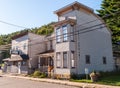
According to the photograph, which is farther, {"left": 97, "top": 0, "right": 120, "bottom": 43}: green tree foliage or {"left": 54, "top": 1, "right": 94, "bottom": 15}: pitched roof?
{"left": 97, "top": 0, "right": 120, "bottom": 43}: green tree foliage

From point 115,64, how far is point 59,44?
12682mm

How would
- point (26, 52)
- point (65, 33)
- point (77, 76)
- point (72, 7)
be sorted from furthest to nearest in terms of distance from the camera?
point (26, 52), point (72, 7), point (65, 33), point (77, 76)

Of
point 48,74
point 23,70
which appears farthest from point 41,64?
point 48,74

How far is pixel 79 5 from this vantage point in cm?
2669

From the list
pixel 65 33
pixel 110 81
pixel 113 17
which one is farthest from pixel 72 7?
pixel 113 17

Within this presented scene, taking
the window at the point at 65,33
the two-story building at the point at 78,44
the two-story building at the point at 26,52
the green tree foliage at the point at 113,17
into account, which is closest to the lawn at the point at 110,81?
the two-story building at the point at 78,44

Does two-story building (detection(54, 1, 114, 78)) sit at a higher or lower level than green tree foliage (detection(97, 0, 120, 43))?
lower

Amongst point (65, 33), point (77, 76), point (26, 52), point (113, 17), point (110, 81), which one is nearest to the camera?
point (110, 81)

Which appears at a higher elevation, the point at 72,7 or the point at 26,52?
the point at 72,7

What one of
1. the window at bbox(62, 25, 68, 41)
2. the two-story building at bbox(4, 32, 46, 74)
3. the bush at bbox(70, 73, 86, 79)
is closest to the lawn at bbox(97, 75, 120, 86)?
the bush at bbox(70, 73, 86, 79)

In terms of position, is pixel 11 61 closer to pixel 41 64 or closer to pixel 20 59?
pixel 20 59

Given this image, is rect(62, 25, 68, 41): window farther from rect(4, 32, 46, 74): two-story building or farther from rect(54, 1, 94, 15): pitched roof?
rect(4, 32, 46, 74): two-story building

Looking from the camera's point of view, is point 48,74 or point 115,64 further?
point 115,64

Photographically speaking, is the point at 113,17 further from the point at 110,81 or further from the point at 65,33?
the point at 110,81
